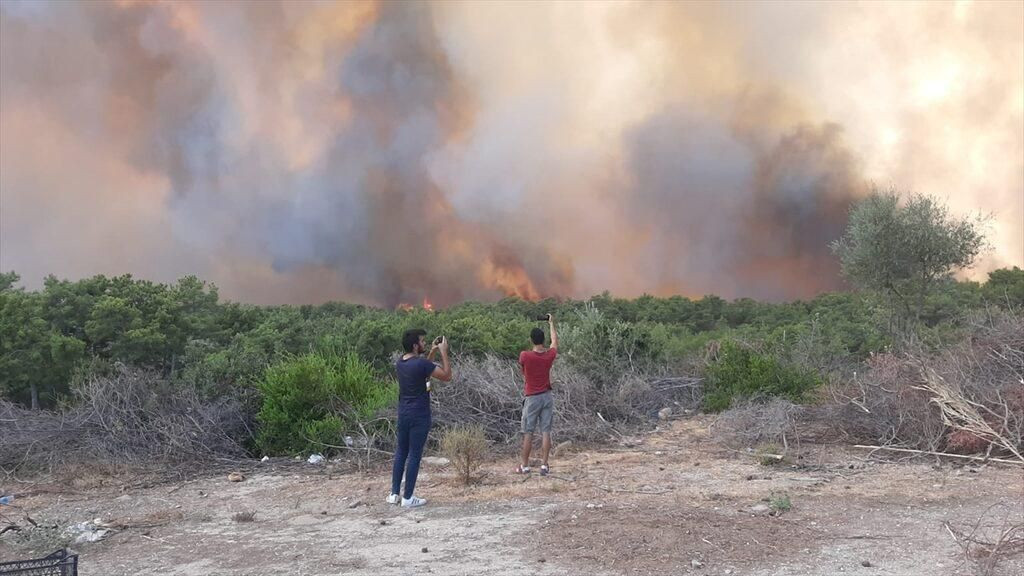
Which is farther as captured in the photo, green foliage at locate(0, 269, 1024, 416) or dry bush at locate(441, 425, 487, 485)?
green foliage at locate(0, 269, 1024, 416)

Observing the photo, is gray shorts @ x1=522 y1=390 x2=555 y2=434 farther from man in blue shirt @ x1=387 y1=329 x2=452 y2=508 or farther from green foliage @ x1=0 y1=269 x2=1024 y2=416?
green foliage @ x1=0 y1=269 x2=1024 y2=416

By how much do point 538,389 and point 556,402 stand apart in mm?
3064

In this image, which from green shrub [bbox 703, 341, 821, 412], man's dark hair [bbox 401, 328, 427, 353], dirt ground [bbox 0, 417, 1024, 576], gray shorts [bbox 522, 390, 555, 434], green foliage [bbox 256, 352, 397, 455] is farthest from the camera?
green shrub [bbox 703, 341, 821, 412]

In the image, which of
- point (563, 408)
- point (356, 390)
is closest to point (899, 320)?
point (563, 408)

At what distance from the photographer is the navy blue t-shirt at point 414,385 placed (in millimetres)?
7660

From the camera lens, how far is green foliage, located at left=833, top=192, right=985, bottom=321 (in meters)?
18.4

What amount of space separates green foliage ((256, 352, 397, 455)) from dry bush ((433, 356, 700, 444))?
1033 millimetres

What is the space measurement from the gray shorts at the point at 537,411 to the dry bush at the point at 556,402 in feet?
7.13

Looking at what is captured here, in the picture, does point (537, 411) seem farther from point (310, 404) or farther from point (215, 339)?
point (215, 339)

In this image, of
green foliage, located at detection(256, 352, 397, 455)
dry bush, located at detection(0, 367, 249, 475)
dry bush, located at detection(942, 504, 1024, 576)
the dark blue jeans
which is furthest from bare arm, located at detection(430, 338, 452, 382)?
dry bush, located at detection(942, 504, 1024, 576)

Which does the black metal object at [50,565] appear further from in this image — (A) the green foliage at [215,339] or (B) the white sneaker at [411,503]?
(A) the green foliage at [215,339]

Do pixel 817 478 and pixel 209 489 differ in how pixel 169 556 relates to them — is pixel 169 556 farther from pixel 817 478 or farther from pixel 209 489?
pixel 817 478

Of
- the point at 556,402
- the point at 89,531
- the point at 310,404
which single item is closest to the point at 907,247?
the point at 556,402

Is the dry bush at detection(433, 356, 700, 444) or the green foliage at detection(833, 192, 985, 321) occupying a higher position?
the green foliage at detection(833, 192, 985, 321)
